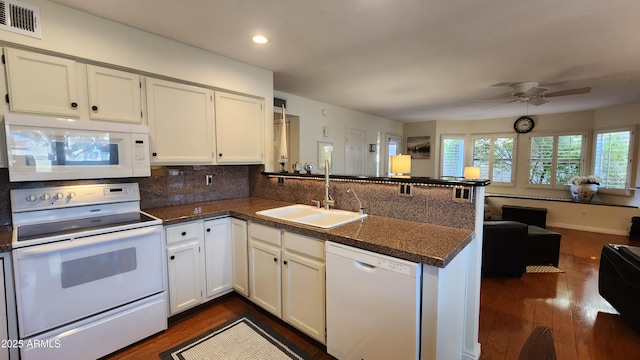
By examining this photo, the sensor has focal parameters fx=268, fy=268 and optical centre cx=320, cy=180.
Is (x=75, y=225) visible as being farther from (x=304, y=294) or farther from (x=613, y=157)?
(x=613, y=157)

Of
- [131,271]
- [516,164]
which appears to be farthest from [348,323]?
[516,164]

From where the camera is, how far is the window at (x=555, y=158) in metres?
5.95

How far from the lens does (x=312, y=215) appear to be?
2373 millimetres

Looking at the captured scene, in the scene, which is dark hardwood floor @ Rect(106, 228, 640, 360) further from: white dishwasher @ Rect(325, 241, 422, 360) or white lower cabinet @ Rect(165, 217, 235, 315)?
white dishwasher @ Rect(325, 241, 422, 360)

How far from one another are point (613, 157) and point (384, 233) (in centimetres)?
655

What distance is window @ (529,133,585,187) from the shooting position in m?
→ 5.95

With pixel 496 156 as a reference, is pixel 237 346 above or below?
below

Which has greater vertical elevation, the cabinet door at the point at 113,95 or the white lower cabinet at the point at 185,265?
the cabinet door at the point at 113,95

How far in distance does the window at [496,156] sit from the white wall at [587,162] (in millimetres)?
129

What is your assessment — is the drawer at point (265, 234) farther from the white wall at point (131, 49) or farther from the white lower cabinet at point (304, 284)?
the white wall at point (131, 49)

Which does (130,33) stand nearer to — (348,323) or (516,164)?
(348,323)

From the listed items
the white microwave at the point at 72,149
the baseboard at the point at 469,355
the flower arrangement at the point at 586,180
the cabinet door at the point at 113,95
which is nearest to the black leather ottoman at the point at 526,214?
the flower arrangement at the point at 586,180

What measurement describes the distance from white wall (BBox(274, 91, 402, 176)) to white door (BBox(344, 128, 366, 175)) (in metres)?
0.11

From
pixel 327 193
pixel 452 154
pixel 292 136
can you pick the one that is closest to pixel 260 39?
pixel 327 193
